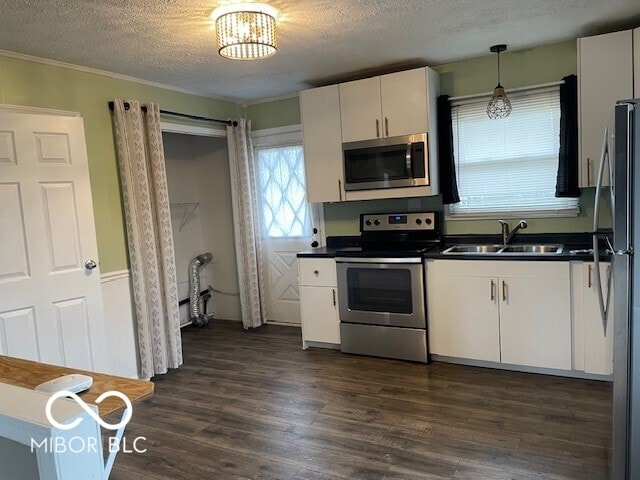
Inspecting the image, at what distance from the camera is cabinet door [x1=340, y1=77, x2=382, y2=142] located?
3926 millimetres

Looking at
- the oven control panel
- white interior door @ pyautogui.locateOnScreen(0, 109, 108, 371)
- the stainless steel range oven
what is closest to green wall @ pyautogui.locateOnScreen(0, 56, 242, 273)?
white interior door @ pyautogui.locateOnScreen(0, 109, 108, 371)

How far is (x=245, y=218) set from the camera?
16.1ft

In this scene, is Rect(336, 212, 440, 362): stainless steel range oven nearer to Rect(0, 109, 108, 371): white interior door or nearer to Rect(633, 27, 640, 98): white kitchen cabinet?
Rect(633, 27, 640, 98): white kitchen cabinet

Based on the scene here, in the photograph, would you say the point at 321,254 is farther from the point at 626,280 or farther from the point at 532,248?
the point at 626,280

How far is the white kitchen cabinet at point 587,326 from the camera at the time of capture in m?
3.13

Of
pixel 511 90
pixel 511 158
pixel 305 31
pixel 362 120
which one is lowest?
pixel 511 158

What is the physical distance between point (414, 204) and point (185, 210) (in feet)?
9.11

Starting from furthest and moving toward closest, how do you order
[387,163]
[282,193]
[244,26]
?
[282,193] → [387,163] → [244,26]

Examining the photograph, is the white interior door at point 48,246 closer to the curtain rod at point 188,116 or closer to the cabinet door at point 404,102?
the curtain rod at point 188,116

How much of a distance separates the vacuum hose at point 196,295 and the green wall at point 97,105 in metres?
1.74

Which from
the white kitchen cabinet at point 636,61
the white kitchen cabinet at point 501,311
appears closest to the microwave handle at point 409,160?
the white kitchen cabinet at point 501,311

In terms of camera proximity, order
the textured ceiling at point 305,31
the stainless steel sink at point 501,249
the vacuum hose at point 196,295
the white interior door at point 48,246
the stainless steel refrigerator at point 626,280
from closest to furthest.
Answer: the stainless steel refrigerator at point 626,280 → the textured ceiling at point 305,31 → the white interior door at point 48,246 → the stainless steel sink at point 501,249 → the vacuum hose at point 196,295

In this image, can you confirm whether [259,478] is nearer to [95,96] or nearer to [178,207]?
[95,96]

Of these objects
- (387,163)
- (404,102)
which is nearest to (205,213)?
(387,163)
